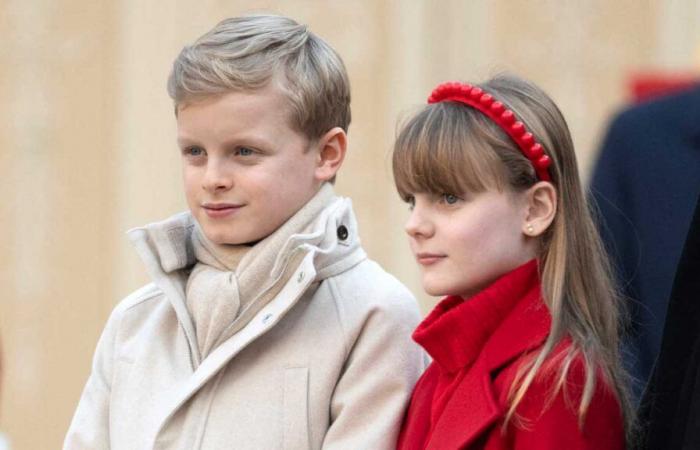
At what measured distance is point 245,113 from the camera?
390 cm

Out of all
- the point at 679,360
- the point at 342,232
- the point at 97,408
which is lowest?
the point at 97,408

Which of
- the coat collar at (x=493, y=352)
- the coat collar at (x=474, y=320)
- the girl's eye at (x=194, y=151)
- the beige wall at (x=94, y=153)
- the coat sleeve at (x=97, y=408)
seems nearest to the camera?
the coat collar at (x=493, y=352)

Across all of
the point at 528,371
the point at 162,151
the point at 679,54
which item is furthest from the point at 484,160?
the point at 679,54

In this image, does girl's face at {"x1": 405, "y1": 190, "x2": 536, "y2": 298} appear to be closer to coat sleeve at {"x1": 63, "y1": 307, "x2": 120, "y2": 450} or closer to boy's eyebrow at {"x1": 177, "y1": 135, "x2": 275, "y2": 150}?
boy's eyebrow at {"x1": 177, "y1": 135, "x2": 275, "y2": 150}

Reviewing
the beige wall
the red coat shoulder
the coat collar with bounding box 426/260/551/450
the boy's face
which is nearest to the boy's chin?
the boy's face

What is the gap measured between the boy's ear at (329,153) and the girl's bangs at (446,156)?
22cm

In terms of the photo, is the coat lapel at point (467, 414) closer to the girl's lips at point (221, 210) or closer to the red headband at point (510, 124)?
the red headband at point (510, 124)

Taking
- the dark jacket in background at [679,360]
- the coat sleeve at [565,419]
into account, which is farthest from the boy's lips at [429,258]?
the dark jacket in background at [679,360]

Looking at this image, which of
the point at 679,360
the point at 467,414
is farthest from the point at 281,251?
the point at 679,360

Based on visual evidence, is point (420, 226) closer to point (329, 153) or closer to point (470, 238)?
point (470, 238)

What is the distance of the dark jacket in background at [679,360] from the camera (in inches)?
138

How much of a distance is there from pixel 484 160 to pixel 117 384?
3.14ft

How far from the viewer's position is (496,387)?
3654 mm

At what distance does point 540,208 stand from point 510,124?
174 millimetres
